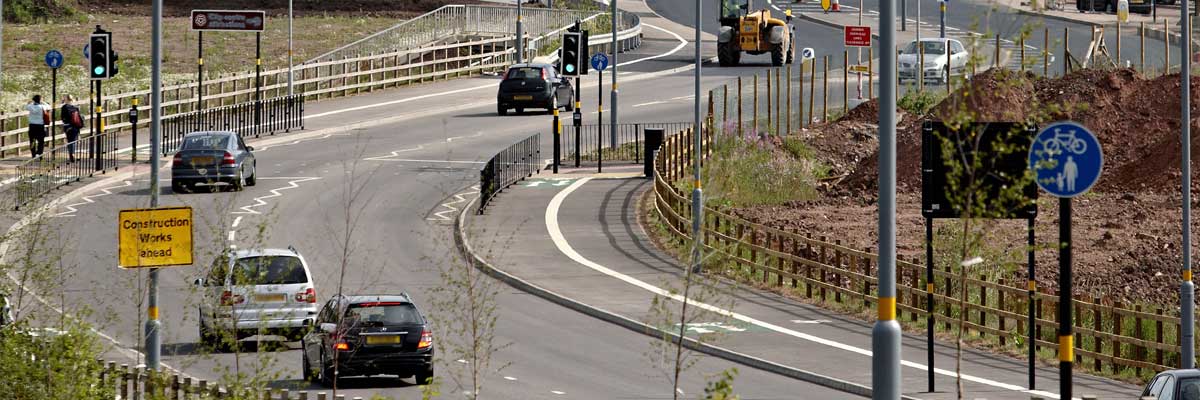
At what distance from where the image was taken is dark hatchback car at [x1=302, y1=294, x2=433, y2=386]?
74.4 feet

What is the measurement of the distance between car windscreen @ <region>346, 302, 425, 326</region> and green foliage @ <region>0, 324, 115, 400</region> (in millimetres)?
5132

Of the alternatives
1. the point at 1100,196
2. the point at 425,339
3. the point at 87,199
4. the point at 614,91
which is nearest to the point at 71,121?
the point at 87,199

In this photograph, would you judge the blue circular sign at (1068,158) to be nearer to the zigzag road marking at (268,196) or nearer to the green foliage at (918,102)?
the zigzag road marking at (268,196)

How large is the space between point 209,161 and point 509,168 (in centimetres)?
777

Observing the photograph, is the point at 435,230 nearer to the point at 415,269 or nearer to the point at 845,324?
the point at 415,269

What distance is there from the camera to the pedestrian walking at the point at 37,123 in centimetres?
4584

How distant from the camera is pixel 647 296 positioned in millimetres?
31766

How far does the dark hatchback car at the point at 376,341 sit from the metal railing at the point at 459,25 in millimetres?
50456

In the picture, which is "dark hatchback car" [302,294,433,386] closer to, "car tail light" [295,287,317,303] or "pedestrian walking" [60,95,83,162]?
"car tail light" [295,287,317,303]

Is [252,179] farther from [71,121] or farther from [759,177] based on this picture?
[759,177]

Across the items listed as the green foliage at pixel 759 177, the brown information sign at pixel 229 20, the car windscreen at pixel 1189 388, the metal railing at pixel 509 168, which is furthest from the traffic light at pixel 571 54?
the car windscreen at pixel 1189 388

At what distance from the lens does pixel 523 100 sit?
2269 inches

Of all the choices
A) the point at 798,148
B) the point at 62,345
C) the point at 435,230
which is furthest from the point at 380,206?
the point at 62,345

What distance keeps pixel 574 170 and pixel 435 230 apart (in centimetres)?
1043
